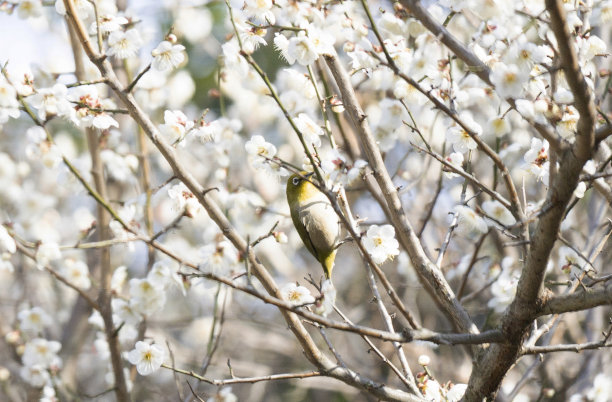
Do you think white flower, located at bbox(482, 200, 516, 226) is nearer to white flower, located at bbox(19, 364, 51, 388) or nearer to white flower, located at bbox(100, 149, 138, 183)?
white flower, located at bbox(100, 149, 138, 183)

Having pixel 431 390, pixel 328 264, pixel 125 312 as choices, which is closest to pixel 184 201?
pixel 125 312

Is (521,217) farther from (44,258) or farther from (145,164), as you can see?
(145,164)

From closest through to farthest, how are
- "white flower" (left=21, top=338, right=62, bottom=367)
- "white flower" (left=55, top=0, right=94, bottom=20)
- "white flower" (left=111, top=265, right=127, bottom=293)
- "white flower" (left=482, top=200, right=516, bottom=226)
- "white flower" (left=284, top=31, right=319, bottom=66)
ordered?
"white flower" (left=284, top=31, right=319, bottom=66)
"white flower" (left=55, top=0, right=94, bottom=20)
"white flower" (left=482, top=200, right=516, bottom=226)
"white flower" (left=111, top=265, right=127, bottom=293)
"white flower" (left=21, top=338, right=62, bottom=367)

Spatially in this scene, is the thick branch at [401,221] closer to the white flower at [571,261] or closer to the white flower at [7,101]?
the white flower at [571,261]

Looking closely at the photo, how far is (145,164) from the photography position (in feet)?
9.86

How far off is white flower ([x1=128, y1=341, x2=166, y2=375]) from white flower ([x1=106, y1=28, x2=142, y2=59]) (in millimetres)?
949

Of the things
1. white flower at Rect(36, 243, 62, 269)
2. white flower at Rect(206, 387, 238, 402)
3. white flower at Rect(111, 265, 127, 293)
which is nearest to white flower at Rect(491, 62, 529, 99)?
white flower at Rect(36, 243, 62, 269)

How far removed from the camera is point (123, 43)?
219cm

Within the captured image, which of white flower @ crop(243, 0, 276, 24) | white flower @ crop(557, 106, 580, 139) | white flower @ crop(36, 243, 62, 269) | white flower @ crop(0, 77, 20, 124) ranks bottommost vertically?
white flower @ crop(36, 243, 62, 269)

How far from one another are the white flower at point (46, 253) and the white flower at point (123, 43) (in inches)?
26.8

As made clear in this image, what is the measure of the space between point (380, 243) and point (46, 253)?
1139 mm

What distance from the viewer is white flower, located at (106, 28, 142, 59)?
2.16 meters

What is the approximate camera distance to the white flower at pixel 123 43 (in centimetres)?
216

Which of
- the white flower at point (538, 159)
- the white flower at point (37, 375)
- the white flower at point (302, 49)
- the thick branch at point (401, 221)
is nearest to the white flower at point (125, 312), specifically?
the white flower at point (37, 375)
